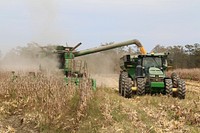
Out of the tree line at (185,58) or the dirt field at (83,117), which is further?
the tree line at (185,58)

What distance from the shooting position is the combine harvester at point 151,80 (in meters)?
12.7

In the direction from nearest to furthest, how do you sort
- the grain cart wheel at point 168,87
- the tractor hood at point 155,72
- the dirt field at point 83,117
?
1. the dirt field at point 83,117
2. the grain cart wheel at point 168,87
3. the tractor hood at point 155,72

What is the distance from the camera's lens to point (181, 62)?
55.1 m

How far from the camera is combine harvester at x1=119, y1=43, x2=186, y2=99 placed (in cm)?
1267

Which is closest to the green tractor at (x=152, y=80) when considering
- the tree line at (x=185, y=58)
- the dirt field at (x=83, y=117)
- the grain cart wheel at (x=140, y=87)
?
the grain cart wheel at (x=140, y=87)

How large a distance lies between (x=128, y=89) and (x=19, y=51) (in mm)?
7817

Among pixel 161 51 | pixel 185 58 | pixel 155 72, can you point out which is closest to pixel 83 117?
pixel 155 72

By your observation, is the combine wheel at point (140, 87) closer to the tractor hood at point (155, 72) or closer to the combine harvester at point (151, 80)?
the combine harvester at point (151, 80)

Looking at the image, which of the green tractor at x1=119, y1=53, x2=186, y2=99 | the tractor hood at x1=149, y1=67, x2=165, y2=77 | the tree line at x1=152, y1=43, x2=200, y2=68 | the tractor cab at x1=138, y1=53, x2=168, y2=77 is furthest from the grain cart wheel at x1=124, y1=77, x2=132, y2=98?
the tree line at x1=152, y1=43, x2=200, y2=68

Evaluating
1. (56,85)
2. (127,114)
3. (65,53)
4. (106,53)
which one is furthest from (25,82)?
(106,53)

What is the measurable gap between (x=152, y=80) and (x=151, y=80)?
4cm

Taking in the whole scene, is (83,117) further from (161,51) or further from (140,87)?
(161,51)

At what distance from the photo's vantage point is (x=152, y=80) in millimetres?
12867

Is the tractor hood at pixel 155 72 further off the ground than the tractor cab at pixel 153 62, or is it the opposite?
the tractor cab at pixel 153 62
